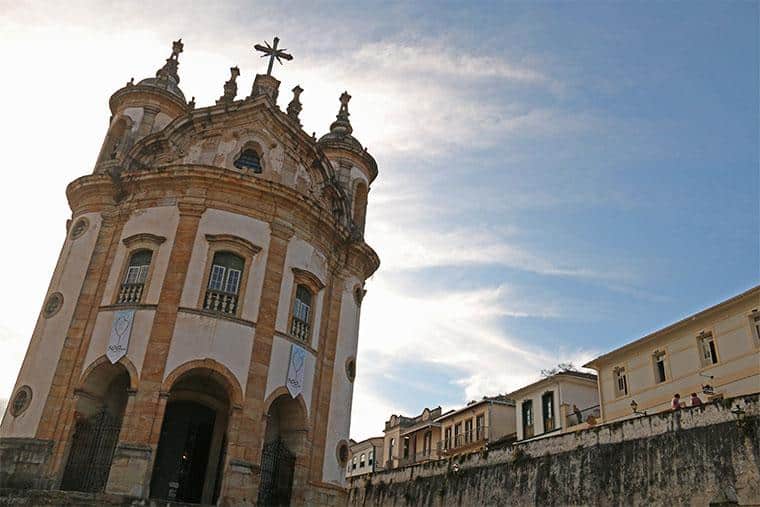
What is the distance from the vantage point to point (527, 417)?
122 feet

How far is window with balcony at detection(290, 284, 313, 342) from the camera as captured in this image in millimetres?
18828

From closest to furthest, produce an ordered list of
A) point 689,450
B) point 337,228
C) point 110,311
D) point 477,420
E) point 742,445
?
point 742,445, point 689,450, point 110,311, point 337,228, point 477,420

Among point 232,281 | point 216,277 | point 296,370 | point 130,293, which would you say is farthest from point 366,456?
point 130,293

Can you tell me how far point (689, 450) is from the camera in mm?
15672

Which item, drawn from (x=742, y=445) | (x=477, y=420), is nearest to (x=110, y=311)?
(x=742, y=445)

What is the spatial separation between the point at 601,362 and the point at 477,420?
44.8 feet

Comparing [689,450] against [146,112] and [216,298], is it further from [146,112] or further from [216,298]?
[146,112]

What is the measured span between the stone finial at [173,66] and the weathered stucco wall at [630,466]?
55.1 ft

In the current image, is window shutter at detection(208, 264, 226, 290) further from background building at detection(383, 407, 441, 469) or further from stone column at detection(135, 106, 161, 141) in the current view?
background building at detection(383, 407, 441, 469)

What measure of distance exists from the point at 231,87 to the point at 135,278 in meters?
7.60

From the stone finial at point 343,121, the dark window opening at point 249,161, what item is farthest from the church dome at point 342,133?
the dark window opening at point 249,161

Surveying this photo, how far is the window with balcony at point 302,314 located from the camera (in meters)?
18.8

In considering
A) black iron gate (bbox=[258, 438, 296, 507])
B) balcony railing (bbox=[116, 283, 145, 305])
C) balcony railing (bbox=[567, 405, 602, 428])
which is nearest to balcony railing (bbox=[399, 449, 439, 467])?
balcony railing (bbox=[567, 405, 602, 428])

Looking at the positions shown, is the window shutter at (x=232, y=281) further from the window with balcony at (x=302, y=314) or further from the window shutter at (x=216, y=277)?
the window with balcony at (x=302, y=314)
